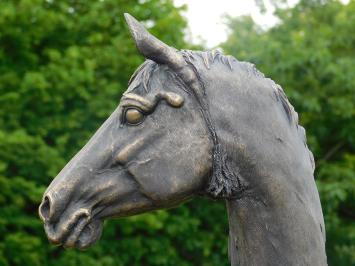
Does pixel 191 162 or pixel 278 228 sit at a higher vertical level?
pixel 191 162

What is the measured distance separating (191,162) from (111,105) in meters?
6.37

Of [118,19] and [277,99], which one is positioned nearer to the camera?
[277,99]

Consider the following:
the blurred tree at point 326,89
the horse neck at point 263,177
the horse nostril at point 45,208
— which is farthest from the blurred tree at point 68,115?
the horse neck at point 263,177

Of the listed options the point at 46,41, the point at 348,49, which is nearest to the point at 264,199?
the point at 46,41

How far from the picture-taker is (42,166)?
7.64 metres

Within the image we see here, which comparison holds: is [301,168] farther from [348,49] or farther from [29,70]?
[348,49]

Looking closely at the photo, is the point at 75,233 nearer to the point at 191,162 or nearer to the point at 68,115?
the point at 191,162

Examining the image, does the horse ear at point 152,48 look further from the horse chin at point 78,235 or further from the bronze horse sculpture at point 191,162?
the horse chin at point 78,235

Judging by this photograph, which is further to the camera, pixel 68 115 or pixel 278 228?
pixel 68 115

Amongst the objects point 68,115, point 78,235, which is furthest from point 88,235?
A: point 68,115

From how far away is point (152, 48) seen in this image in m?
1.73

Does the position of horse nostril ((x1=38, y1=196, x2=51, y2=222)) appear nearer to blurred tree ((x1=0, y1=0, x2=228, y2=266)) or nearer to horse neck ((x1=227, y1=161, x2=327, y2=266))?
horse neck ((x1=227, y1=161, x2=327, y2=266))

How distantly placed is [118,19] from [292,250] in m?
7.71

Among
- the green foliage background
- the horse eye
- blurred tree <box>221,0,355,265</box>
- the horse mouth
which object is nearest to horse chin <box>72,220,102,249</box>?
the horse mouth
